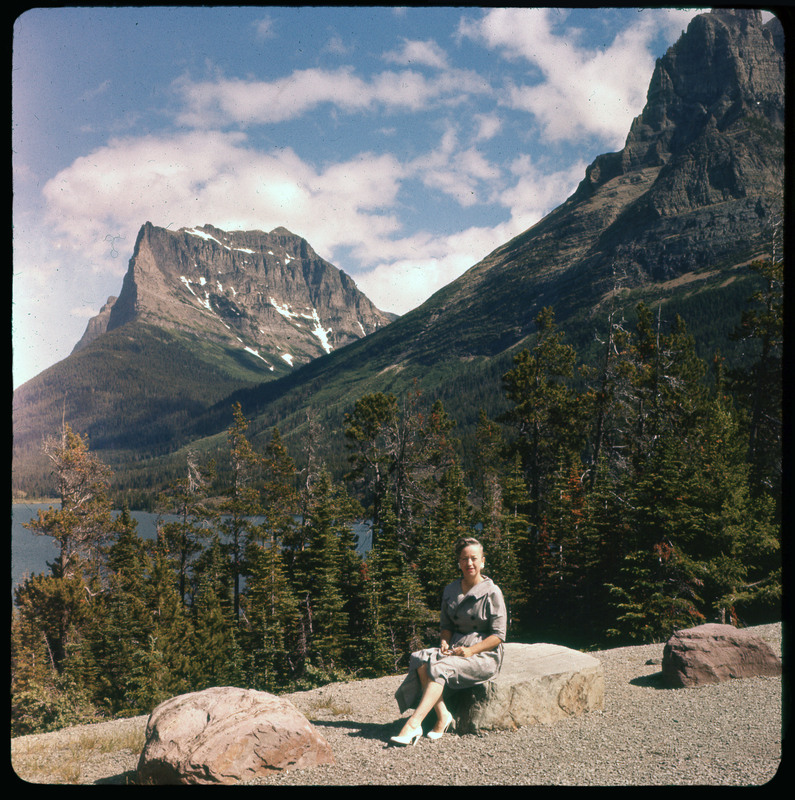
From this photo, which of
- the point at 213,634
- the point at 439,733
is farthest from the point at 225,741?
the point at 213,634

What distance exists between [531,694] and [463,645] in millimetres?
1232

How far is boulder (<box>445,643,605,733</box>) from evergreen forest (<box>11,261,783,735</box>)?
38.4ft

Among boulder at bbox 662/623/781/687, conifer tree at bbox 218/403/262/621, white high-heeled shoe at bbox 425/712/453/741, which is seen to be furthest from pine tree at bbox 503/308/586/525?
white high-heeled shoe at bbox 425/712/453/741

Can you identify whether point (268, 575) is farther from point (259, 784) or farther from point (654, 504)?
point (259, 784)

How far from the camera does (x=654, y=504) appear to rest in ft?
60.6

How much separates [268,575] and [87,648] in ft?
28.1

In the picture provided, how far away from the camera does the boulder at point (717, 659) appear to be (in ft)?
29.7

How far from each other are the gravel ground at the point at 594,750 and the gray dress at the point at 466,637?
629 mm

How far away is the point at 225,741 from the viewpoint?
18.8 feet

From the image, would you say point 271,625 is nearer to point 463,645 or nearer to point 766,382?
point 463,645

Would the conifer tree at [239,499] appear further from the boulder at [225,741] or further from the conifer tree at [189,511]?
the boulder at [225,741]

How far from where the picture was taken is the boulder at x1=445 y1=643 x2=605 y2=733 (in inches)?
270
